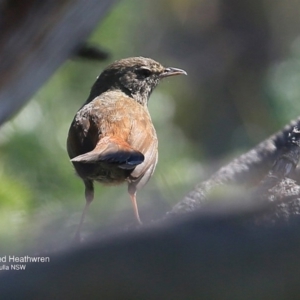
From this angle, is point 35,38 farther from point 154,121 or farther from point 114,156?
point 154,121

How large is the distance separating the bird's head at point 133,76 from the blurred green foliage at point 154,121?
0.41 metres

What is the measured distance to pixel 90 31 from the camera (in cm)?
318

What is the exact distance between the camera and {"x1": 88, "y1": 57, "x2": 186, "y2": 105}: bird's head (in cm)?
429

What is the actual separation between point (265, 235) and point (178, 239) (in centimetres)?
13

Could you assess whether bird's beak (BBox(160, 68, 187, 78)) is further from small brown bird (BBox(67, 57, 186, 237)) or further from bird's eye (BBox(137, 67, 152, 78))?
small brown bird (BBox(67, 57, 186, 237))

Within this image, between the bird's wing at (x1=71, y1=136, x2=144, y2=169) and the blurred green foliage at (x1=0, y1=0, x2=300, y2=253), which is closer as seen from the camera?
the bird's wing at (x1=71, y1=136, x2=144, y2=169)

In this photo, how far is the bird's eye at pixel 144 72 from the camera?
4297mm

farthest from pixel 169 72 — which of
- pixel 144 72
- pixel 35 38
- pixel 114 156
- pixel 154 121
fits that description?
pixel 35 38

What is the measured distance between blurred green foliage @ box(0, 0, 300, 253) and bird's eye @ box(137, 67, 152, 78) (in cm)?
50

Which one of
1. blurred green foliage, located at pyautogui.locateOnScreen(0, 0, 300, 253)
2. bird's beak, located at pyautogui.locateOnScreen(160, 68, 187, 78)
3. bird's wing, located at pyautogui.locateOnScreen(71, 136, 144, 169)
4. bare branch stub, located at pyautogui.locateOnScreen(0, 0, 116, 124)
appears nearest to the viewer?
bare branch stub, located at pyautogui.locateOnScreen(0, 0, 116, 124)

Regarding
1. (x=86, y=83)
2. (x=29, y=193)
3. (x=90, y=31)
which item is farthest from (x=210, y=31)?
(x=90, y=31)

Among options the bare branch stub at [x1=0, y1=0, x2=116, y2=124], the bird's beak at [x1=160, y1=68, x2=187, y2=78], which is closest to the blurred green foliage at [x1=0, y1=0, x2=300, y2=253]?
the bare branch stub at [x1=0, y1=0, x2=116, y2=124]

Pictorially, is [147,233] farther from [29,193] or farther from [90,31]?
[29,193]

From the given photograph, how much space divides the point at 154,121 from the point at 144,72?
4.04ft
